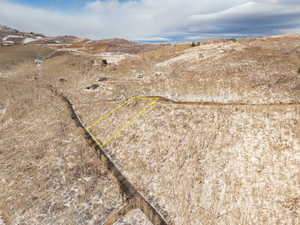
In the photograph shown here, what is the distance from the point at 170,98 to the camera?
28.1 metres

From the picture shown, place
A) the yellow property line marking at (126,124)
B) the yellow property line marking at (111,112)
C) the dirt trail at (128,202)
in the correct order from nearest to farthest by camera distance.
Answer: the dirt trail at (128,202), the yellow property line marking at (126,124), the yellow property line marking at (111,112)

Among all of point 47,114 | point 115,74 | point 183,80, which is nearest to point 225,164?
point 183,80

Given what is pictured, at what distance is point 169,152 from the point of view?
62.4ft

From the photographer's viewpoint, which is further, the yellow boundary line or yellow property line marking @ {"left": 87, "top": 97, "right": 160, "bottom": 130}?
yellow property line marking @ {"left": 87, "top": 97, "right": 160, "bottom": 130}

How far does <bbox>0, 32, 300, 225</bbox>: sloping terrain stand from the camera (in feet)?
46.5

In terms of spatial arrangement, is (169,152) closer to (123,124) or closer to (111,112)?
(123,124)

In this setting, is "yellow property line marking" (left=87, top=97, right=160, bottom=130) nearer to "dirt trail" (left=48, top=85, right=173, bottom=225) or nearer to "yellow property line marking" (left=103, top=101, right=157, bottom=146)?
"yellow property line marking" (left=103, top=101, right=157, bottom=146)

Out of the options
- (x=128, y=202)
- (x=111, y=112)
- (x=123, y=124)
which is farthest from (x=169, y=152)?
(x=111, y=112)

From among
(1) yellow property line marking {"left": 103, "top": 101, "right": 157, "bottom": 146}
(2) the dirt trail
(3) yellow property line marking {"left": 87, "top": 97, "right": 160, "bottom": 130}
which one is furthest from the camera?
(3) yellow property line marking {"left": 87, "top": 97, "right": 160, "bottom": 130}

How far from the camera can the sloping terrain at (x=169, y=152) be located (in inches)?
558

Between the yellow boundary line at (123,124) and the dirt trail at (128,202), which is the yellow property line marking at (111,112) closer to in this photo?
the yellow boundary line at (123,124)

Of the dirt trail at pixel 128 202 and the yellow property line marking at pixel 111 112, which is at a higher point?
the yellow property line marking at pixel 111 112

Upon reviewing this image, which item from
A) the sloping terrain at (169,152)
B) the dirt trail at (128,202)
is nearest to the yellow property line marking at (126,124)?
the sloping terrain at (169,152)

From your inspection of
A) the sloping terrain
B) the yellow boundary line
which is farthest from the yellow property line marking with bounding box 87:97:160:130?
the sloping terrain
